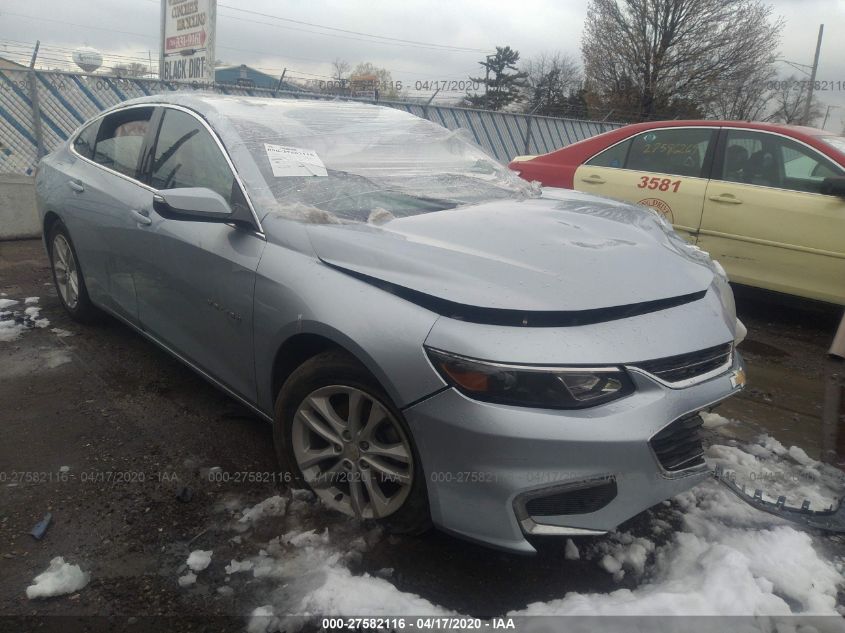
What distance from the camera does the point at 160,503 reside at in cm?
265

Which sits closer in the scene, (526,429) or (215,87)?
(526,429)

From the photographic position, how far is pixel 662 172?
5668mm

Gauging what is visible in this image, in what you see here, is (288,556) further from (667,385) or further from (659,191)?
(659,191)

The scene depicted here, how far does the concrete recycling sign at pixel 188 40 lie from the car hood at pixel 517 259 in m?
7.86

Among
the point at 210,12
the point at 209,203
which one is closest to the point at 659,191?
the point at 209,203

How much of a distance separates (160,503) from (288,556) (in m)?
0.68

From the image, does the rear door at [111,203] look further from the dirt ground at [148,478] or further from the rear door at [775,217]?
the rear door at [775,217]

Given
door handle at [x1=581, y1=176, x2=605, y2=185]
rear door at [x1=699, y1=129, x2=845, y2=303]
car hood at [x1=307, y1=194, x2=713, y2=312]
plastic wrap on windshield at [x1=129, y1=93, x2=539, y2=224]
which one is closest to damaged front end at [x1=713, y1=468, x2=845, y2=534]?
car hood at [x1=307, y1=194, x2=713, y2=312]

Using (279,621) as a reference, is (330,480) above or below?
above

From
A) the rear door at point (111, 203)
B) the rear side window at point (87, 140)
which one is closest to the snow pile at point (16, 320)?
the rear door at point (111, 203)

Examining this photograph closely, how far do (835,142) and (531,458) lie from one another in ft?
15.0

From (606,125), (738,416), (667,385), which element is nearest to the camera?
(667,385)

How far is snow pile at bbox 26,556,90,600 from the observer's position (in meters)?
2.14

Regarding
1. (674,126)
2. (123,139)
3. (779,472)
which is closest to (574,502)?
(779,472)
